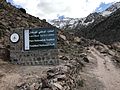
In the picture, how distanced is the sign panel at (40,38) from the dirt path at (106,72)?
723cm

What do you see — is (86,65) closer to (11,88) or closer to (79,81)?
(79,81)

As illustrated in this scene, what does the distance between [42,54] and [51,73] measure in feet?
14.7

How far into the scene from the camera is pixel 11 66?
25609mm

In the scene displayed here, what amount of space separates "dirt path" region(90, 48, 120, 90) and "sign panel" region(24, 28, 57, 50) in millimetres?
7231

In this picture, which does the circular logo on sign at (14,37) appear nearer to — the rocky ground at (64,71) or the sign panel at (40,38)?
the sign panel at (40,38)

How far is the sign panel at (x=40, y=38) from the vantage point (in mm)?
26625

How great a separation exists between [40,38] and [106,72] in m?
12.1

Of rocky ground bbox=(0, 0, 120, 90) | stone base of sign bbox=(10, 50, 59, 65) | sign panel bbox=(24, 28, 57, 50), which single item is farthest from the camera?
sign panel bbox=(24, 28, 57, 50)

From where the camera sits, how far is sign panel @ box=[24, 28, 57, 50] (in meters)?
26.6

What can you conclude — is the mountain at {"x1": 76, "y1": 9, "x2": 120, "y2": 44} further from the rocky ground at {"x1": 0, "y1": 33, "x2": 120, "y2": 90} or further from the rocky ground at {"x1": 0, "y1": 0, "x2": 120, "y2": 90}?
the rocky ground at {"x1": 0, "y1": 33, "x2": 120, "y2": 90}

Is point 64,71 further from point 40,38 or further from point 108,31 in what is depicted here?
point 108,31

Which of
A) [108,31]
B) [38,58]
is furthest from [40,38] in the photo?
[108,31]

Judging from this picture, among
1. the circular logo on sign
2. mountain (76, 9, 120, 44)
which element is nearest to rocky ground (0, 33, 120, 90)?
the circular logo on sign

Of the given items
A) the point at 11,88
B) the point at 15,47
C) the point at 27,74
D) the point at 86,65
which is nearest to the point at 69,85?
the point at 27,74
